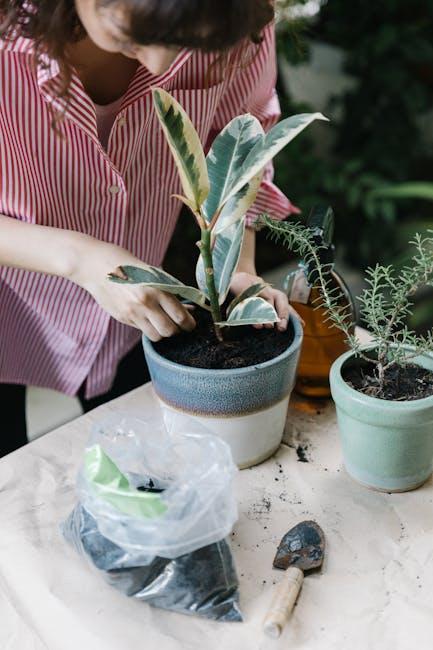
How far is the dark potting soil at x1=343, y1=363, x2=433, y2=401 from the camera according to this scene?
0.79m

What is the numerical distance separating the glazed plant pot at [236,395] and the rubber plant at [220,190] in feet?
0.20

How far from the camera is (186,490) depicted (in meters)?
0.66

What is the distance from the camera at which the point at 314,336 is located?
38.1 inches

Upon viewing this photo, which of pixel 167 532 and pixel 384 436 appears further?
pixel 384 436

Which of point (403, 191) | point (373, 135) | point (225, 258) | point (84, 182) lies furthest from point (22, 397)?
point (373, 135)

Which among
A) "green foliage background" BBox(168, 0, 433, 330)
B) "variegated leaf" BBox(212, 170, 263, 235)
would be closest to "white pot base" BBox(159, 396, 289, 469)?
"variegated leaf" BBox(212, 170, 263, 235)

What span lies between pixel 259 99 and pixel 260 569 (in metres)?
0.68

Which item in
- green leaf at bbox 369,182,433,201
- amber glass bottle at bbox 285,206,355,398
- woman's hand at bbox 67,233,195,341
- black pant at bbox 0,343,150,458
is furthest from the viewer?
green leaf at bbox 369,182,433,201

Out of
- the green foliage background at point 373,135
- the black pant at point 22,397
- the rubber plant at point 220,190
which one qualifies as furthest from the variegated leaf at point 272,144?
the green foliage background at point 373,135

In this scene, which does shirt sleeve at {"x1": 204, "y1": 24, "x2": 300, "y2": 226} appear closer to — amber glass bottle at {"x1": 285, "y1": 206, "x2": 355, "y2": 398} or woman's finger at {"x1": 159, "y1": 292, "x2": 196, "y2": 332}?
amber glass bottle at {"x1": 285, "y1": 206, "x2": 355, "y2": 398}

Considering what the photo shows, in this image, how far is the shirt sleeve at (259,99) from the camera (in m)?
1.02

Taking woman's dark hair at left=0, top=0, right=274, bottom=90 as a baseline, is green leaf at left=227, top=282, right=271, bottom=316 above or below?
below

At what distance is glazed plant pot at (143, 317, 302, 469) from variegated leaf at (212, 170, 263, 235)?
0.50ft

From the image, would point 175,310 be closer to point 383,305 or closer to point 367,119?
point 383,305
